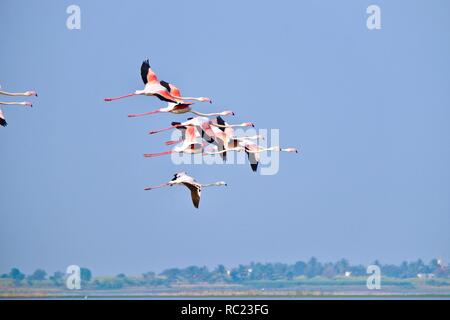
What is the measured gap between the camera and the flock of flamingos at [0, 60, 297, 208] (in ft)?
99.9

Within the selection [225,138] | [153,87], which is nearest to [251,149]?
[225,138]

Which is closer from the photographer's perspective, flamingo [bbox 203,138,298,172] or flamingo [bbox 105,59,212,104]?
flamingo [bbox 105,59,212,104]

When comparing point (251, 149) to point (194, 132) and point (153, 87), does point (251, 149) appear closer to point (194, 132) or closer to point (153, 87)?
point (194, 132)

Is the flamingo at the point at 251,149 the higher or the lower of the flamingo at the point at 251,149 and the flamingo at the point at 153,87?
the lower

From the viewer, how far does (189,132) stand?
1275 inches

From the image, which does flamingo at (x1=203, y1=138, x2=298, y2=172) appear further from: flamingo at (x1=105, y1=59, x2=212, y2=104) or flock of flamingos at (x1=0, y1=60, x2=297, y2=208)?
flamingo at (x1=105, y1=59, x2=212, y2=104)

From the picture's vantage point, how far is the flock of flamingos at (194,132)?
99.9 feet

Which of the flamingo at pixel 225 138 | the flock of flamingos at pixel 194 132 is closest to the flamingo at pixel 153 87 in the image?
the flock of flamingos at pixel 194 132

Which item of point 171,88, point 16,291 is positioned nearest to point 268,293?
point 16,291

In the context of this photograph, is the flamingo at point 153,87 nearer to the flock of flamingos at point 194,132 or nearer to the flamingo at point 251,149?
the flock of flamingos at point 194,132

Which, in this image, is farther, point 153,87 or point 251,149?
point 251,149

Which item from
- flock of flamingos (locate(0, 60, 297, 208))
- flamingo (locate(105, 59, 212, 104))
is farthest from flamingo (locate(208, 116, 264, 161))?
flamingo (locate(105, 59, 212, 104))

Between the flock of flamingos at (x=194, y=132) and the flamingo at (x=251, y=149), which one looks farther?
the flamingo at (x=251, y=149)

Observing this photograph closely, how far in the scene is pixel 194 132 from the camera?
32.3 m
